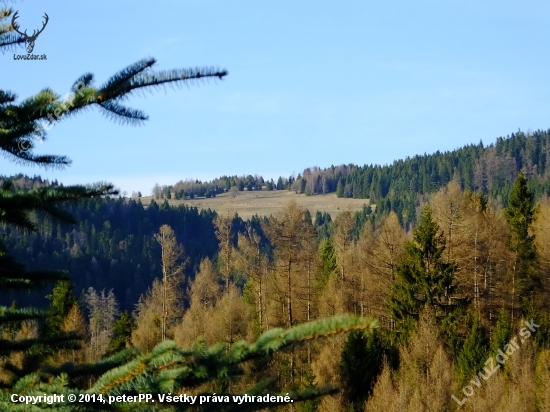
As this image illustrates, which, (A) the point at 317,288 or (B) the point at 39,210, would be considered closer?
(B) the point at 39,210

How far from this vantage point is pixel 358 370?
31922 mm

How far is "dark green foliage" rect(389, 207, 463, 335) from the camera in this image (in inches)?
1544

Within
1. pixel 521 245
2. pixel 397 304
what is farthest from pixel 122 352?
pixel 521 245

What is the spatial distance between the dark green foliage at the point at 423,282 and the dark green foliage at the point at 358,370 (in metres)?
6.62

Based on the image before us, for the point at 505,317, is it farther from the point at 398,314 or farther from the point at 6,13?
the point at 6,13

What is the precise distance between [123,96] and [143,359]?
1.24 m

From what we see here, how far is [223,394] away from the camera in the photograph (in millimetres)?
3568

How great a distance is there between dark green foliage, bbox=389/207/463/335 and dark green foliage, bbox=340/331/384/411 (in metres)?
6.62

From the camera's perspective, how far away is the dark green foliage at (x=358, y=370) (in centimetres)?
3141

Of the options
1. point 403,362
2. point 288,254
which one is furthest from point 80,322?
point 403,362

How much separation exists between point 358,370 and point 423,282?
9.28 m

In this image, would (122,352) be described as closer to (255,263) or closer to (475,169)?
(255,263)

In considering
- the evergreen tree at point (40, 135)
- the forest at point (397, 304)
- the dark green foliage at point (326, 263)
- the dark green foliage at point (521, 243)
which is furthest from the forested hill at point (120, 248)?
the evergreen tree at point (40, 135)

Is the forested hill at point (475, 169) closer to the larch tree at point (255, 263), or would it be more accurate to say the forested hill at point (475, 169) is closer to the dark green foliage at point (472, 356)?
the larch tree at point (255, 263)
